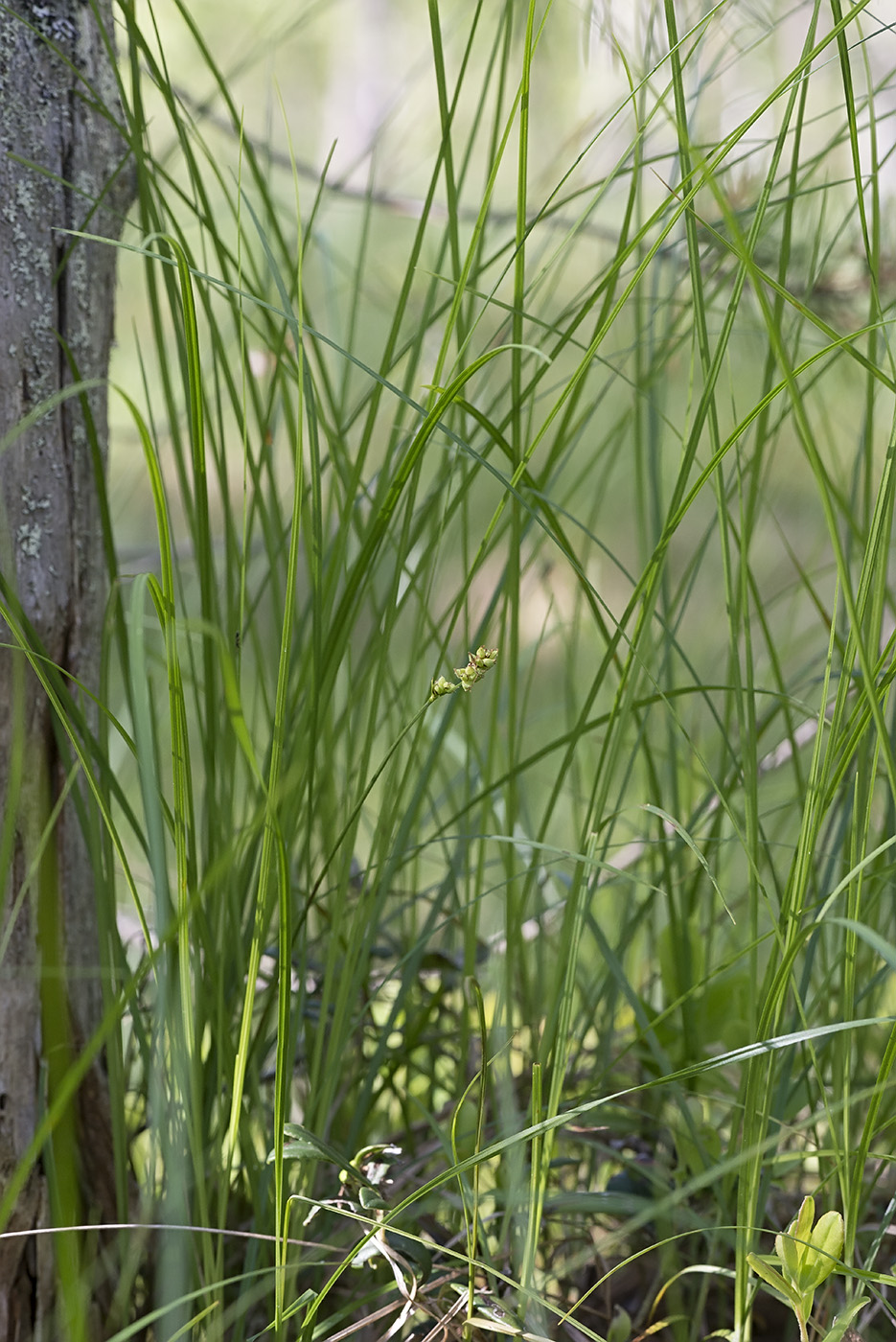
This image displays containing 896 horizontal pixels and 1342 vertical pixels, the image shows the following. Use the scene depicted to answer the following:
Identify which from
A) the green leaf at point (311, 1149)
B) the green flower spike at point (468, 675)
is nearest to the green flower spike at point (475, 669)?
the green flower spike at point (468, 675)

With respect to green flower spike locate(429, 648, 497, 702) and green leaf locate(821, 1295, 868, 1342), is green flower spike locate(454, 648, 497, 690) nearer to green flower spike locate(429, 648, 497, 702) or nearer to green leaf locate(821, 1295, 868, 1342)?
green flower spike locate(429, 648, 497, 702)

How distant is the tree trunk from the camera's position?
0.37 meters

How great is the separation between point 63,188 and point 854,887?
0.40m

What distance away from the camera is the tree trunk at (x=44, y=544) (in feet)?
1.23

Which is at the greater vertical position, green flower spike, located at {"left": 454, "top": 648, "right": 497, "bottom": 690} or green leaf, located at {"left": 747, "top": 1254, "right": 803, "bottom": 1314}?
green flower spike, located at {"left": 454, "top": 648, "right": 497, "bottom": 690}

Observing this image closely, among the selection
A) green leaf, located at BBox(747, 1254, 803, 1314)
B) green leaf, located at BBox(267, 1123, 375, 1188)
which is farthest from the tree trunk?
green leaf, located at BBox(747, 1254, 803, 1314)

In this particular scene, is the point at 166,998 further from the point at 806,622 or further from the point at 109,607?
the point at 806,622

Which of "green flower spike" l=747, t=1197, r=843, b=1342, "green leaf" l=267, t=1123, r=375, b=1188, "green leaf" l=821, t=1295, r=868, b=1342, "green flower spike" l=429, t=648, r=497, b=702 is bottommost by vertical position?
"green leaf" l=821, t=1295, r=868, b=1342

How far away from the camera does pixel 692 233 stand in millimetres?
320

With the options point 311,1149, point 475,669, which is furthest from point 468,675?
point 311,1149

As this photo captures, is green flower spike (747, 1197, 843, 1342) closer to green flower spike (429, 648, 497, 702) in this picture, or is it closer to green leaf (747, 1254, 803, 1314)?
green leaf (747, 1254, 803, 1314)

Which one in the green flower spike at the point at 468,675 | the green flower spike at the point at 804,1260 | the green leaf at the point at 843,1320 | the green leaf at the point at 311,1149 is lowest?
the green leaf at the point at 843,1320

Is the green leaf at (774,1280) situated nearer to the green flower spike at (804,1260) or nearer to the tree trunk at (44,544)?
the green flower spike at (804,1260)

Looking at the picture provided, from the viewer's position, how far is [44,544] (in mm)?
396
